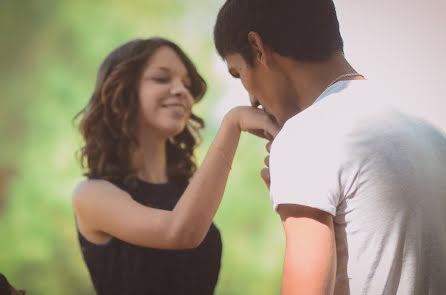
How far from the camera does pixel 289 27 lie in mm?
920

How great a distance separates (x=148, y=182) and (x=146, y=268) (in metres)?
0.34

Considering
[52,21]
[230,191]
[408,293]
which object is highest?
[52,21]

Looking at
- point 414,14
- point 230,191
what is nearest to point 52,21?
point 230,191

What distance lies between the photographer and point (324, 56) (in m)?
0.91

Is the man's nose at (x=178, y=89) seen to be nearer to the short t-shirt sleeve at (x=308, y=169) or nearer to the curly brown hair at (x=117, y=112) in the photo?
the curly brown hair at (x=117, y=112)

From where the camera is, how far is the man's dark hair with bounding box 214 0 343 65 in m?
0.91

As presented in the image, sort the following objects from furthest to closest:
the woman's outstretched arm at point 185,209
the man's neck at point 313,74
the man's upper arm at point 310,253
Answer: the woman's outstretched arm at point 185,209 < the man's neck at point 313,74 < the man's upper arm at point 310,253

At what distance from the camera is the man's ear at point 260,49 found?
0.92 m

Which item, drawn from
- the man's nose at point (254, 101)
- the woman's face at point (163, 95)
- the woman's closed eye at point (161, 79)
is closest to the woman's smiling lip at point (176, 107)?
the woman's face at point (163, 95)

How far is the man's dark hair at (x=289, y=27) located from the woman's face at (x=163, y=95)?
2.35ft

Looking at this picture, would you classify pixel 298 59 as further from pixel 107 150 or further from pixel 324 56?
pixel 107 150

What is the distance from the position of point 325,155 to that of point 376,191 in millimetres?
105

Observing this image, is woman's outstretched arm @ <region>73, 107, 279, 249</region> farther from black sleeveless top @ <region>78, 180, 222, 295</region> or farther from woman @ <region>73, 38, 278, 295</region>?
black sleeveless top @ <region>78, 180, 222, 295</region>

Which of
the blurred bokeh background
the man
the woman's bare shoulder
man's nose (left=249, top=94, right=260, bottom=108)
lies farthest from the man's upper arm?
the blurred bokeh background
